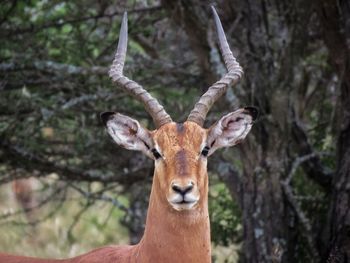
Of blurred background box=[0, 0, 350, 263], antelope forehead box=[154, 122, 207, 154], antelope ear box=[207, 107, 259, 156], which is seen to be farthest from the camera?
blurred background box=[0, 0, 350, 263]

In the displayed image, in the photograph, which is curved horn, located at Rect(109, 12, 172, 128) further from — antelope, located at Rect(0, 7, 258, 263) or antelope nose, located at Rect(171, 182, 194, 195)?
antelope nose, located at Rect(171, 182, 194, 195)

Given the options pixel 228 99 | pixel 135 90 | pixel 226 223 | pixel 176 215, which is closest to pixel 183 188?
pixel 176 215

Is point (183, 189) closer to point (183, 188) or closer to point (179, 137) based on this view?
point (183, 188)

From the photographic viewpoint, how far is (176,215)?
653cm

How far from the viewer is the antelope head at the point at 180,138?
20.6ft

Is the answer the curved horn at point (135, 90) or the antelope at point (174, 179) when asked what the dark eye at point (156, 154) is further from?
the curved horn at point (135, 90)

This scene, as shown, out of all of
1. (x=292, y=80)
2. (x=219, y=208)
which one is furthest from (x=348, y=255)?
(x=219, y=208)

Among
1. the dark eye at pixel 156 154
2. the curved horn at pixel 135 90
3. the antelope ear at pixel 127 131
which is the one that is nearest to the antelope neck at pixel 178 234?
the dark eye at pixel 156 154

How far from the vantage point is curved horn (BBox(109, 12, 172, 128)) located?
23.1 feet

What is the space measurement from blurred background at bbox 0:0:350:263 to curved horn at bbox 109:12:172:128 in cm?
239

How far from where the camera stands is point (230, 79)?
24.2 ft

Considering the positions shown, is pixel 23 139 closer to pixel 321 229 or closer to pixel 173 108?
pixel 173 108

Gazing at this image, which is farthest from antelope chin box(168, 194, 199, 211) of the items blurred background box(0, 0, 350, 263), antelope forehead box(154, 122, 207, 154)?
blurred background box(0, 0, 350, 263)

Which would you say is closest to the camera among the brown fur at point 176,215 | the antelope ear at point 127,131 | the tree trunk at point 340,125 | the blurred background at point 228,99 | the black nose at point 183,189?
the black nose at point 183,189
